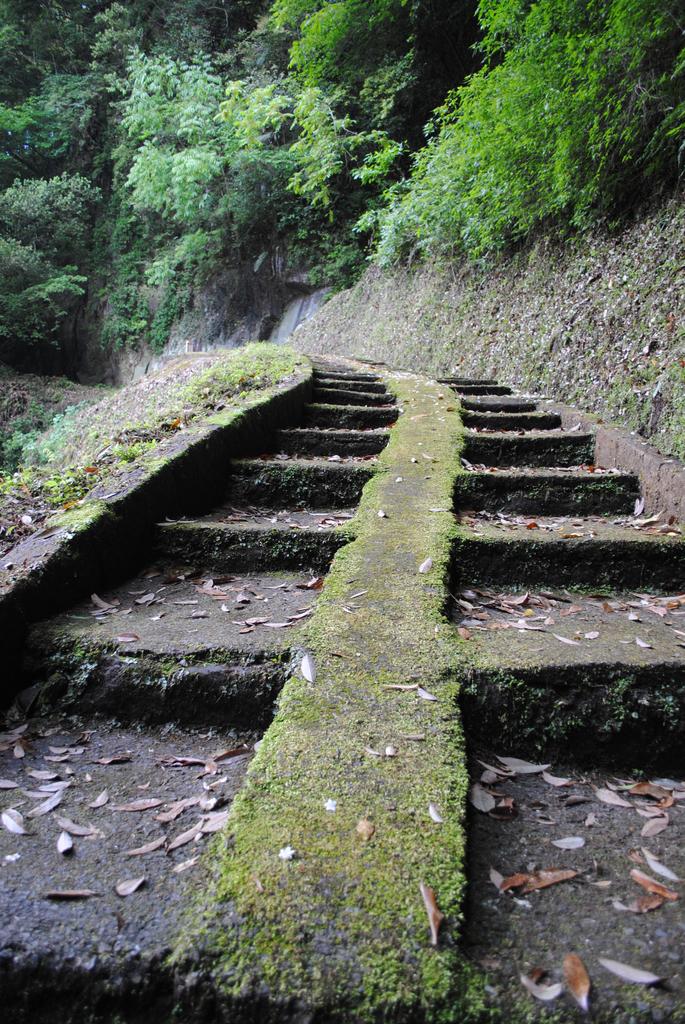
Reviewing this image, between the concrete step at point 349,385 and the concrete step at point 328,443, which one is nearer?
the concrete step at point 328,443

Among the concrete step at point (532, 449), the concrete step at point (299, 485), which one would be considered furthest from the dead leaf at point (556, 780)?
the concrete step at point (532, 449)

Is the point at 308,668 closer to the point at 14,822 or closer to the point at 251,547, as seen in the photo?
the point at 14,822

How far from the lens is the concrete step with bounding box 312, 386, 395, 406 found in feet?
17.8

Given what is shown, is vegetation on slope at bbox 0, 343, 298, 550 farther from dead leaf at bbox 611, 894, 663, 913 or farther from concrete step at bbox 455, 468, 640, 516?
dead leaf at bbox 611, 894, 663, 913

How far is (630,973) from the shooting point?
3.51 ft

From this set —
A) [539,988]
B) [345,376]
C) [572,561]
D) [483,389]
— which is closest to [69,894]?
[539,988]

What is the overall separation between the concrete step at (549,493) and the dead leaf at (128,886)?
243 centimetres

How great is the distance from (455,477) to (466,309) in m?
4.88

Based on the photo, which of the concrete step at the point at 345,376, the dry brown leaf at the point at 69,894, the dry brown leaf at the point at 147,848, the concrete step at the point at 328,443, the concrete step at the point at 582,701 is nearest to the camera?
the dry brown leaf at the point at 69,894

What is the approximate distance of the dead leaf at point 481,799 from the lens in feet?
4.88

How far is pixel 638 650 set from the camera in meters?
1.93

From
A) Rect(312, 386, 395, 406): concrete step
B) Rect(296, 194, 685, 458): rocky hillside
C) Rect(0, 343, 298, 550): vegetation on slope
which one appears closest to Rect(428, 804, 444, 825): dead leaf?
Rect(0, 343, 298, 550): vegetation on slope

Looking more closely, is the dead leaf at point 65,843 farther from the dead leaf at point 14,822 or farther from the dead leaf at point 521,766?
the dead leaf at point 521,766

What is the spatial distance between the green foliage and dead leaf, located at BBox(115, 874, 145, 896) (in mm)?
4196
